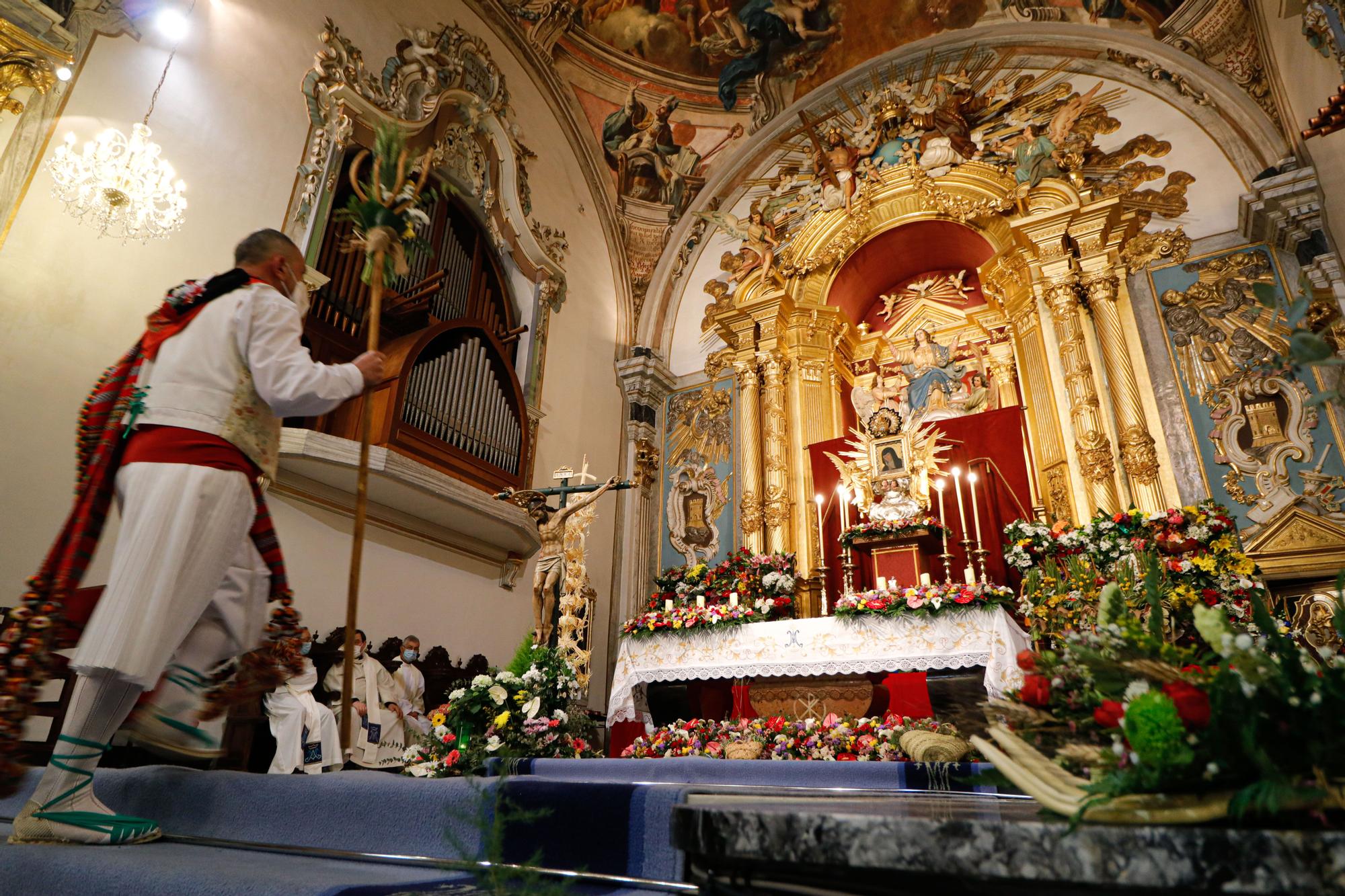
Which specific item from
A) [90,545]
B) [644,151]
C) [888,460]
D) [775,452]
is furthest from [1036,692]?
[644,151]

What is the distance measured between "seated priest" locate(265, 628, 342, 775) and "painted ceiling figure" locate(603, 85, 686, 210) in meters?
8.72

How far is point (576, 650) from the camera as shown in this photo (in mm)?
5852

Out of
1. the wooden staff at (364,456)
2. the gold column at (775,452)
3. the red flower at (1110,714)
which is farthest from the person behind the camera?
the gold column at (775,452)

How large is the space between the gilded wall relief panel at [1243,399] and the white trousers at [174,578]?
7.57 meters

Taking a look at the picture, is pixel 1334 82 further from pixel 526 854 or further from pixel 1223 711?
pixel 526 854

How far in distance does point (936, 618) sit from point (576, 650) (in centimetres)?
273

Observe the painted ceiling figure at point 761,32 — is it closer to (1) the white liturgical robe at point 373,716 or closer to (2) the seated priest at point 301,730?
(1) the white liturgical robe at point 373,716

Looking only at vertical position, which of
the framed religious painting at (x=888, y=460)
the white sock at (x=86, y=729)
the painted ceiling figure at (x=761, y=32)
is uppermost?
the painted ceiling figure at (x=761, y=32)

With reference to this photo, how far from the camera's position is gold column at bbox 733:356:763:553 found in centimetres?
923

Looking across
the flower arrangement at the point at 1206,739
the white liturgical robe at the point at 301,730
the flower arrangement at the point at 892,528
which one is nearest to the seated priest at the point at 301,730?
the white liturgical robe at the point at 301,730

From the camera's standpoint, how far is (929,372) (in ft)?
31.8

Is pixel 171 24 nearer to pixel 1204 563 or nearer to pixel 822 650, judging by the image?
pixel 822 650

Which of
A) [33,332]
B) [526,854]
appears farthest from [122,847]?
[33,332]

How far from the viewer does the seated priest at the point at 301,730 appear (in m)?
5.30
